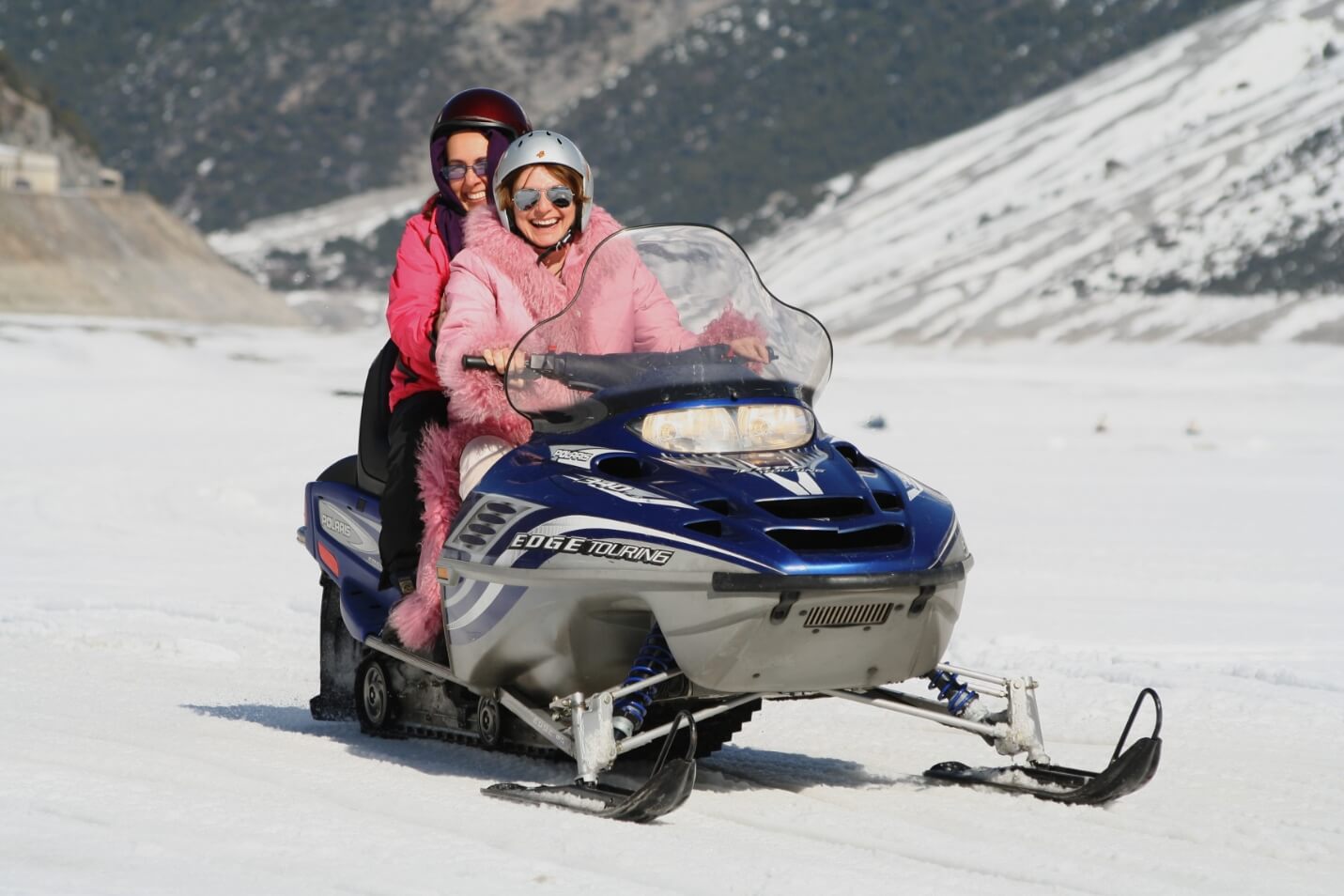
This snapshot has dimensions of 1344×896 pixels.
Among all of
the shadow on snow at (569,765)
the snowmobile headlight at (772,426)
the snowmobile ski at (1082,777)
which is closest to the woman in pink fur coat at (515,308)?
the snowmobile headlight at (772,426)

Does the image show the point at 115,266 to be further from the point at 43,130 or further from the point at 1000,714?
the point at 1000,714

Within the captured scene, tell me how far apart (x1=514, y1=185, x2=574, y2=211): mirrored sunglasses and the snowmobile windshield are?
285 mm

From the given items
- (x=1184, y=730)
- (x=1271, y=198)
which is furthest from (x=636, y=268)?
(x=1271, y=198)

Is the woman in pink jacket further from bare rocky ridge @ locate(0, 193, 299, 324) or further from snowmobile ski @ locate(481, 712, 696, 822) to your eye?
bare rocky ridge @ locate(0, 193, 299, 324)

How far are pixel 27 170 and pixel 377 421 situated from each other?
7542cm

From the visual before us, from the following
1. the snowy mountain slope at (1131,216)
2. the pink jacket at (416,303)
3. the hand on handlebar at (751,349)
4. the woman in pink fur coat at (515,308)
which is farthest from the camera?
the snowy mountain slope at (1131,216)

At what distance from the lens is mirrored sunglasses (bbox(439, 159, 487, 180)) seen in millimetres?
6883

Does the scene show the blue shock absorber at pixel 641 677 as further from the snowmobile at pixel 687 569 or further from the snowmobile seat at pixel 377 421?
the snowmobile seat at pixel 377 421

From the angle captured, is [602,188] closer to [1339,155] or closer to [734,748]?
[1339,155]

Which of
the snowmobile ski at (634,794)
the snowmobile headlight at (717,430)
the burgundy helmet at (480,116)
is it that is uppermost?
the burgundy helmet at (480,116)

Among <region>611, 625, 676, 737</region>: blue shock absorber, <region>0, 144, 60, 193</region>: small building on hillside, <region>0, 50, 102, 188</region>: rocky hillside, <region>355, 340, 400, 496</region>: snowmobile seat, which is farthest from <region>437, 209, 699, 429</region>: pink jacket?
<region>0, 50, 102, 188</region>: rocky hillside

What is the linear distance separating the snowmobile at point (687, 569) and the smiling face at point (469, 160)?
38.4 inches

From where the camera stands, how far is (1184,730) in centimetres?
748

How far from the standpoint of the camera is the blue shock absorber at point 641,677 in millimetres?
5543
